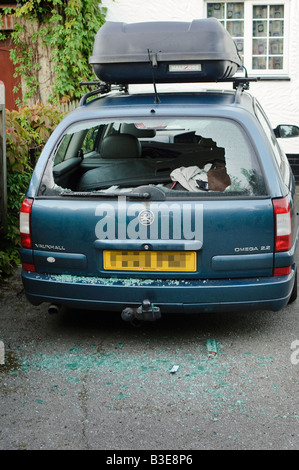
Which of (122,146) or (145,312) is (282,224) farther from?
(122,146)

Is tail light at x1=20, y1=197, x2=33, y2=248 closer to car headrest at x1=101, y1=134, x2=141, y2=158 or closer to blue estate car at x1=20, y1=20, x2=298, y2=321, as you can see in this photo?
blue estate car at x1=20, y1=20, x2=298, y2=321

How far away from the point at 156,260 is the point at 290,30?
921cm

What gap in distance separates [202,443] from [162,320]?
1.88 m

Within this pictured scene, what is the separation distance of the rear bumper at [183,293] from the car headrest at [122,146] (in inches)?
46.7

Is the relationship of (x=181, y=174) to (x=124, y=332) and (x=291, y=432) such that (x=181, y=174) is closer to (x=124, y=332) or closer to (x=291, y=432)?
→ (x=124, y=332)

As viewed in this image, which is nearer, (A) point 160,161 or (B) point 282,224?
(B) point 282,224

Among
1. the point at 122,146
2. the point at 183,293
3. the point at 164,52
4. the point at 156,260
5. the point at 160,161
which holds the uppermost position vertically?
A: the point at 164,52

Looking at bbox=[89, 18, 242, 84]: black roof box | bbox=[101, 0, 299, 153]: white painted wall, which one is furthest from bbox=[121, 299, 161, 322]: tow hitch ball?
bbox=[101, 0, 299, 153]: white painted wall

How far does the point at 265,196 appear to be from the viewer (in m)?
4.30

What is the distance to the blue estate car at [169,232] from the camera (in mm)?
4289

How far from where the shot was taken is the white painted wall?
484 inches

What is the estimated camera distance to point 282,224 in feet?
14.1

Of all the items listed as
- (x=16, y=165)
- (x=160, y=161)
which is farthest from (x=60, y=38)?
(x=160, y=161)

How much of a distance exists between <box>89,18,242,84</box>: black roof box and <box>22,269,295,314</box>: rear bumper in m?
1.60
